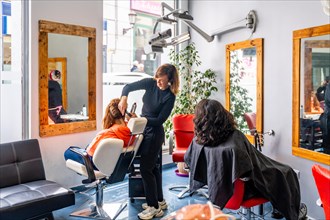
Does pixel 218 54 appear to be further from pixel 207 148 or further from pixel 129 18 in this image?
pixel 207 148

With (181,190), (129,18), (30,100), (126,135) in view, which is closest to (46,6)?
(30,100)

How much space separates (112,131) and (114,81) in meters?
1.53

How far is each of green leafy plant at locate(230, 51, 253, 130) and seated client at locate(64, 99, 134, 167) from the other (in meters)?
1.65

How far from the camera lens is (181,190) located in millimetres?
3807

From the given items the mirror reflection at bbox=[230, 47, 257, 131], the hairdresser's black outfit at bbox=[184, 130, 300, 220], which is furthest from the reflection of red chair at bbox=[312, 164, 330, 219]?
the mirror reflection at bbox=[230, 47, 257, 131]

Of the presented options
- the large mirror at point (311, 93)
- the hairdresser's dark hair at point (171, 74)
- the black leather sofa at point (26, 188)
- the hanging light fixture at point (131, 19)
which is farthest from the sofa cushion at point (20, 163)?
the large mirror at point (311, 93)

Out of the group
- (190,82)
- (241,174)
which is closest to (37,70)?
(190,82)

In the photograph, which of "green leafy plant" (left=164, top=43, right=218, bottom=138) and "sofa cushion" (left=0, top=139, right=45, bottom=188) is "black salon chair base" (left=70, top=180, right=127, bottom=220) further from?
"green leafy plant" (left=164, top=43, right=218, bottom=138)

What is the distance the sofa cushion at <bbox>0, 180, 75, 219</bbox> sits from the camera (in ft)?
7.75

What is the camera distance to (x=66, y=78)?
3.57 metres

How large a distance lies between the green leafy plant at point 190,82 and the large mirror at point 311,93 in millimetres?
1358

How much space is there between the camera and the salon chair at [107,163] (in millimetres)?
2646

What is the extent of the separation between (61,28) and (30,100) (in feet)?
2.84

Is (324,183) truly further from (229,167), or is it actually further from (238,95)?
(238,95)
